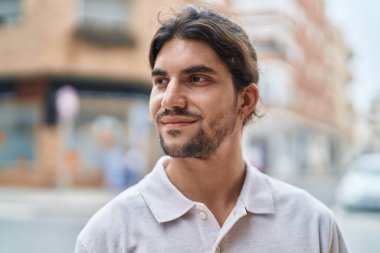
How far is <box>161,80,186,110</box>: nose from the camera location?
154 centimetres

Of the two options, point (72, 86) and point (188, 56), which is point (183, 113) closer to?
point (188, 56)

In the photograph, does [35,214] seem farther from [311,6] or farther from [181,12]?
[311,6]

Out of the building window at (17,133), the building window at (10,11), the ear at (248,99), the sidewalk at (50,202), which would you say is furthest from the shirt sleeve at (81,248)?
the building window at (10,11)

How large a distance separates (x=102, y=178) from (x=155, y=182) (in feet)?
53.7

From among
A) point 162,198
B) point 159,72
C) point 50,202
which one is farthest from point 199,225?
point 50,202

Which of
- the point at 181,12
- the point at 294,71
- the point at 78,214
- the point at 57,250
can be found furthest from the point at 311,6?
the point at 181,12

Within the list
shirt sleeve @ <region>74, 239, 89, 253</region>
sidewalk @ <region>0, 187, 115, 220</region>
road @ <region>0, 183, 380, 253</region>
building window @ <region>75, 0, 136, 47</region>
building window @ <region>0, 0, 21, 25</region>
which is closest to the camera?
shirt sleeve @ <region>74, 239, 89, 253</region>

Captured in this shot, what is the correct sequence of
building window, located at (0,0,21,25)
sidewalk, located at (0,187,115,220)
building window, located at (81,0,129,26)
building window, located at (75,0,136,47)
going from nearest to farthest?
1. sidewalk, located at (0,187,115,220)
2. building window, located at (75,0,136,47)
3. building window, located at (81,0,129,26)
4. building window, located at (0,0,21,25)

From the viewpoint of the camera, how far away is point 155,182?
5.32ft

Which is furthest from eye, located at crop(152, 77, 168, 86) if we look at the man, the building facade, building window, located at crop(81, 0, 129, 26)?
building window, located at crop(81, 0, 129, 26)

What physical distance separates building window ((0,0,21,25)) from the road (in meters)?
5.86

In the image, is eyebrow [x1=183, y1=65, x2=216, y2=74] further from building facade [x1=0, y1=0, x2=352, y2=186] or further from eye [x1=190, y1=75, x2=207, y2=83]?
building facade [x1=0, y1=0, x2=352, y2=186]

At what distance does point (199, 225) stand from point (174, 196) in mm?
121

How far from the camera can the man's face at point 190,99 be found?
154cm
